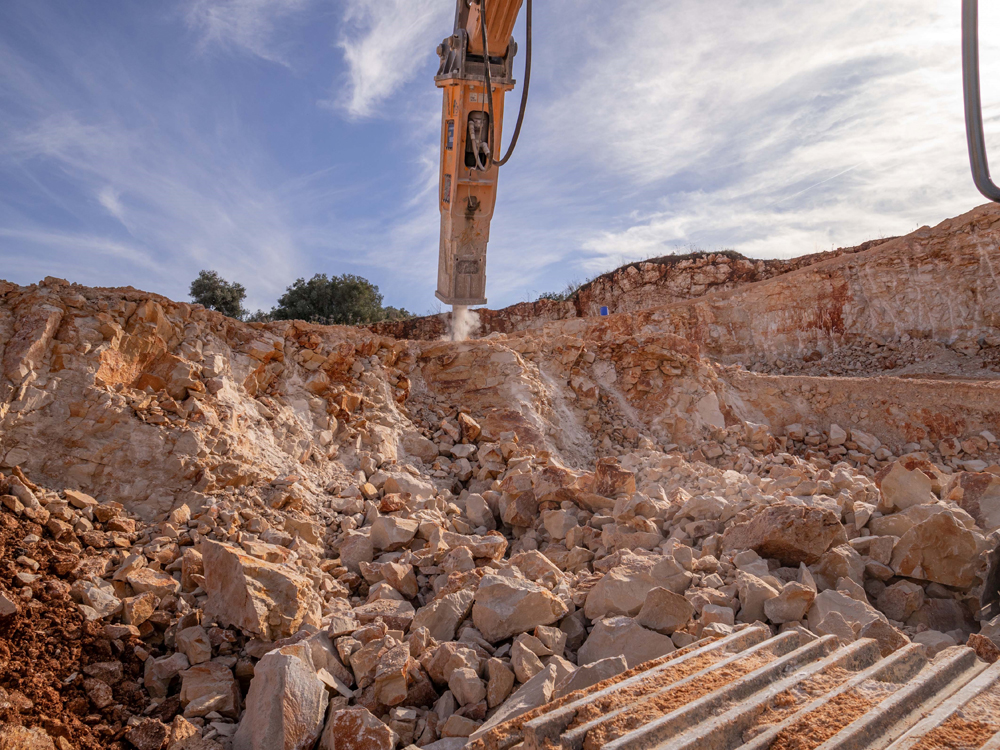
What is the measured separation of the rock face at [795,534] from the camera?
4.29 metres

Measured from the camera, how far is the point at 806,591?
11.9ft

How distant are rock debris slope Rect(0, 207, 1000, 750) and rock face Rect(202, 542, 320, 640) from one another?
0.02 meters

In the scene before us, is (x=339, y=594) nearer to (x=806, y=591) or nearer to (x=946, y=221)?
(x=806, y=591)

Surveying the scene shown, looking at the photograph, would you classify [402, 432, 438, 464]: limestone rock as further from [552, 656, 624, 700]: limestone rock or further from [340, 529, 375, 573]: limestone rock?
[552, 656, 624, 700]: limestone rock

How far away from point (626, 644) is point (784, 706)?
3.97 feet

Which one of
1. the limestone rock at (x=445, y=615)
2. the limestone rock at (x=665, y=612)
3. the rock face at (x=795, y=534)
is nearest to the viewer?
the limestone rock at (x=665, y=612)

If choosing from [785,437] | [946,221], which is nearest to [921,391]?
[785,437]

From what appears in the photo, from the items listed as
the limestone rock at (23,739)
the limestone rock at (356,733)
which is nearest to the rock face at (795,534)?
the limestone rock at (356,733)

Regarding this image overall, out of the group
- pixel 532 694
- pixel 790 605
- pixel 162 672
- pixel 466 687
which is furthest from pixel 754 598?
pixel 162 672

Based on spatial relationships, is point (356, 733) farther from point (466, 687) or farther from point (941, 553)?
point (941, 553)

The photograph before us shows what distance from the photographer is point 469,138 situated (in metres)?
7.60

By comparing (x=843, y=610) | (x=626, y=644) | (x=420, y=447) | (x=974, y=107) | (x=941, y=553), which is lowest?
(x=626, y=644)

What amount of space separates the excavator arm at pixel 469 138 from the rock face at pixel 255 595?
15.4 ft

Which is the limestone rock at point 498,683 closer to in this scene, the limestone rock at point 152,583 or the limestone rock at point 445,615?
the limestone rock at point 445,615
